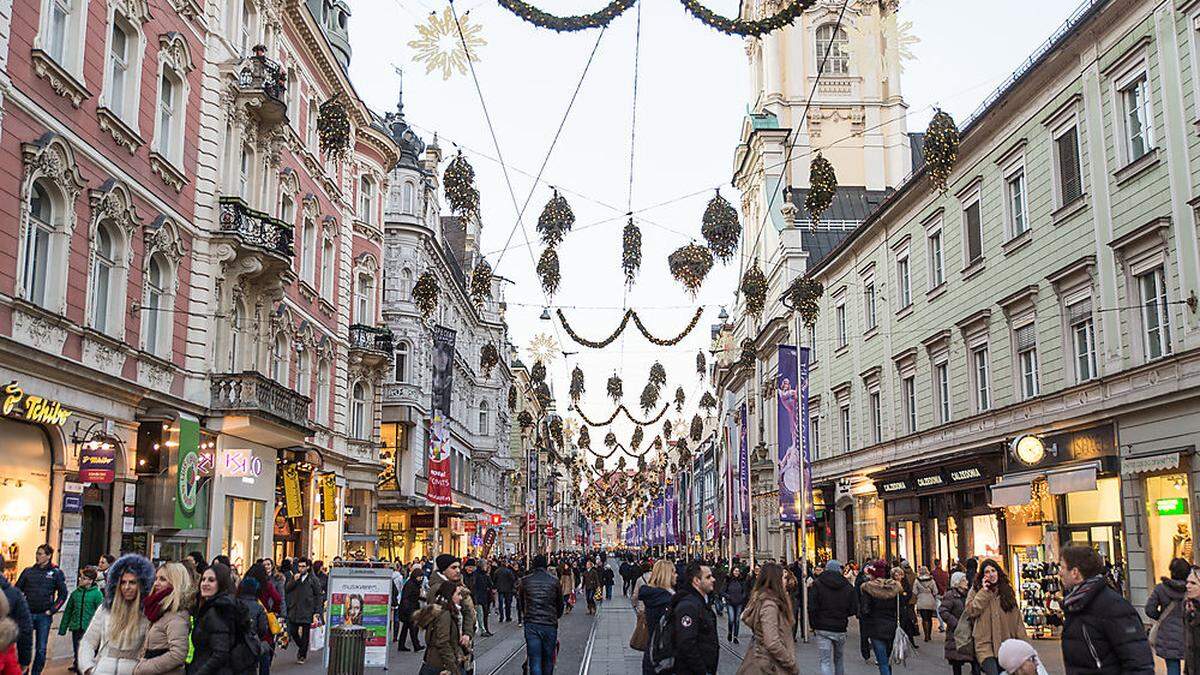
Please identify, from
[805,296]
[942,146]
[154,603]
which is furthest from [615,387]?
[154,603]

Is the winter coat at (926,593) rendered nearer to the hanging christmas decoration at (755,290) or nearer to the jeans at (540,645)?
the hanging christmas decoration at (755,290)

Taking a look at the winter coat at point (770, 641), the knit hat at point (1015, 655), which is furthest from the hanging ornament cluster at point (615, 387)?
the knit hat at point (1015, 655)

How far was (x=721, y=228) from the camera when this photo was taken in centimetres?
1919

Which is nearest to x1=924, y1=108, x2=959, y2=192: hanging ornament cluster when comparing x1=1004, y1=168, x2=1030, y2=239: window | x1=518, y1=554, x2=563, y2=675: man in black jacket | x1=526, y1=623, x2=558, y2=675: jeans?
x1=518, y1=554, x2=563, y2=675: man in black jacket

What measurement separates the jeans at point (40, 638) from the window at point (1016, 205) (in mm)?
21193

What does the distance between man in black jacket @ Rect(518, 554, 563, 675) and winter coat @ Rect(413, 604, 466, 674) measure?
7.49ft

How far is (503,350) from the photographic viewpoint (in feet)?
287

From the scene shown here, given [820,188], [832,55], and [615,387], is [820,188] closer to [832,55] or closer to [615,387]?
[615,387]

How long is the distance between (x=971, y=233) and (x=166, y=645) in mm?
25993

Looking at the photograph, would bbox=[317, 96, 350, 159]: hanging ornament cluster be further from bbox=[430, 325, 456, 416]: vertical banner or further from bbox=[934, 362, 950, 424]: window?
bbox=[430, 325, 456, 416]: vertical banner

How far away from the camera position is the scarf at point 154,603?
298 inches

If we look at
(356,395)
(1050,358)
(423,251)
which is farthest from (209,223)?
(423,251)

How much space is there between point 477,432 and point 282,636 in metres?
51.4

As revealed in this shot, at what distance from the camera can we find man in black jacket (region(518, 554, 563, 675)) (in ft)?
44.4
